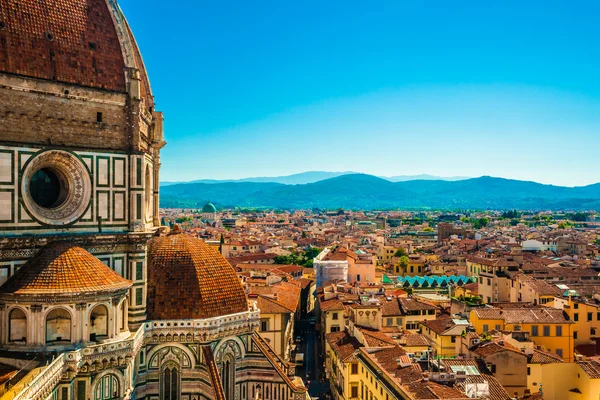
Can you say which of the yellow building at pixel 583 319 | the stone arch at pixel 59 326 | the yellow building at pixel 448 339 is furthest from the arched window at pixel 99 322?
the yellow building at pixel 583 319

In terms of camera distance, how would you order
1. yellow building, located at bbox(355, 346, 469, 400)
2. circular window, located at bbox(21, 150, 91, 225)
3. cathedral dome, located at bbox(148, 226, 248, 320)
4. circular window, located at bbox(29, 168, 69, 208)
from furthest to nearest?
yellow building, located at bbox(355, 346, 469, 400) < cathedral dome, located at bbox(148, 226, 248, 320) < circular window, located at bbox(29, 168, 69, 208) < circular window, located at bbox(21, 150, 91, 225)

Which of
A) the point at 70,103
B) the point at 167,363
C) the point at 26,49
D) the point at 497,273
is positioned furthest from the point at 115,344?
the point at 497,273

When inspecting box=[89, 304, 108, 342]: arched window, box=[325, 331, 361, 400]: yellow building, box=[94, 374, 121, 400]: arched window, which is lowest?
box=[325, 331, 361, 400]: yellow building

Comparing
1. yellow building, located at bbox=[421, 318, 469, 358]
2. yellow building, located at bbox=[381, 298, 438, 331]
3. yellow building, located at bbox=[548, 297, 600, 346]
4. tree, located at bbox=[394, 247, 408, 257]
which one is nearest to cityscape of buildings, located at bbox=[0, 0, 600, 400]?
yellow building, located at bbox=[421, 318, 469, 358]

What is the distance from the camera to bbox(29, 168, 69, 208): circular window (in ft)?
70.5

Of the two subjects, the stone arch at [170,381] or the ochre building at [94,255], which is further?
the stone arch at [170,381]

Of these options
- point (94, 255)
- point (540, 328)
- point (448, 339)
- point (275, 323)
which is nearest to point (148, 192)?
point (94, 255)

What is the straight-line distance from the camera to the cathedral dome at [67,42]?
20234 millimetres

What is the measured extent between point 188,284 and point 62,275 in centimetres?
558

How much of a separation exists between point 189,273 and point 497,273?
46.0m

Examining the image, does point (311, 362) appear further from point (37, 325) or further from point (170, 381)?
point (37, 325)

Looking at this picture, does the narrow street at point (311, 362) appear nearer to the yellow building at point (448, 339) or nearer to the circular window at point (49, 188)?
the yellow building at point (448, 339)

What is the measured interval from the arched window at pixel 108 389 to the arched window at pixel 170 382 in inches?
112

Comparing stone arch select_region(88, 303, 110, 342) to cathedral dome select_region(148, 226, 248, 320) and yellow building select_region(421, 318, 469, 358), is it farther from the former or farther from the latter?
yellow building select_region(421, 318, 469, 358)
